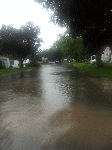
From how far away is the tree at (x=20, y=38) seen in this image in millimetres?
41594

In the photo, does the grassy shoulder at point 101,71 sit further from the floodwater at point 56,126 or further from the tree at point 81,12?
the floodwater at point 56,126

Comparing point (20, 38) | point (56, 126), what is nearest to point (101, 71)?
point (56, 126)

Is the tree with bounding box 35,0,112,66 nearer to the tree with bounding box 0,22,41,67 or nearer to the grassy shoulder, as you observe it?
the grassy shoulder

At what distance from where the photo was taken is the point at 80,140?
3.72m

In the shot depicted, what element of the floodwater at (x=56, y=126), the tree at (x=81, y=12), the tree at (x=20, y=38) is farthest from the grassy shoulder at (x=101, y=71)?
the tree at (x=20, y=38)

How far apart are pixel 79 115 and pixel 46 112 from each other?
1156 mm

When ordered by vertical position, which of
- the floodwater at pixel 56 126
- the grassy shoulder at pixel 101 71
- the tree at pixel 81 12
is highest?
the tree at pixel 81 12

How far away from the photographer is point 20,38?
139ft

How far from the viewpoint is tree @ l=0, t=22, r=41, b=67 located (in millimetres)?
41594

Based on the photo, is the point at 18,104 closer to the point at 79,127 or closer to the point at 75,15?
the point at 79,127

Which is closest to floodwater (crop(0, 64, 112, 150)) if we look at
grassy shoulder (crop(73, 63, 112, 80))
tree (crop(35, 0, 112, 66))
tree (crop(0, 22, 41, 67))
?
grassy shoulder (crop(73, 63, 112, 80))

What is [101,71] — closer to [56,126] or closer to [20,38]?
[56,126]

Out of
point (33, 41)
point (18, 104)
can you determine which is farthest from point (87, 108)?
point (33, 41)

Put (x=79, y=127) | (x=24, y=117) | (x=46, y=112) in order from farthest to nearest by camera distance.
→ (x=46, y=112) → (x=24, y=117) → (x=79, y=127)
